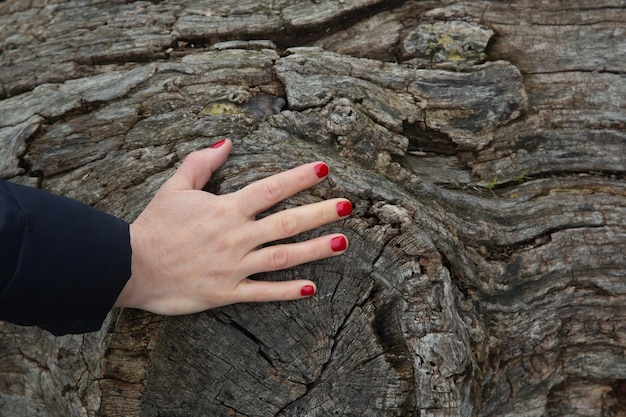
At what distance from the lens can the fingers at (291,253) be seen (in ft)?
7.80

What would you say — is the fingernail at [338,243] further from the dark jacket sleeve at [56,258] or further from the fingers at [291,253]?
the dark jacket sleeve at [56,258]

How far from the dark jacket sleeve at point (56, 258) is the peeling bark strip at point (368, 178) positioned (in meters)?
0.34

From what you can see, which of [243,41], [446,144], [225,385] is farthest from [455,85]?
[225,385]

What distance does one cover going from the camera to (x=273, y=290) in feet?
7.89

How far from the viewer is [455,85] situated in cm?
300

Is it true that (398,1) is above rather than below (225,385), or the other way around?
above

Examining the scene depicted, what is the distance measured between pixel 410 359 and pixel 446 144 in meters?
1.13

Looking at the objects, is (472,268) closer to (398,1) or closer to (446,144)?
(446,144)

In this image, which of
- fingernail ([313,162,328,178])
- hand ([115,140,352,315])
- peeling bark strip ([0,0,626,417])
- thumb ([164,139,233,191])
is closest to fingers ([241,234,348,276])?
hand ([115,140,352,315])

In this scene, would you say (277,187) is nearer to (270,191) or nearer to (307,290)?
(270,191)

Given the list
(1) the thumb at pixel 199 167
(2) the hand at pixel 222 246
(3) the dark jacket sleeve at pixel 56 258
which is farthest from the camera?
(1) the thumb at pixel 199 167

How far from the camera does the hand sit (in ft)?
7.74

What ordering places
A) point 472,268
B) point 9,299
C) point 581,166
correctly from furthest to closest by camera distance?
point 581,166
point 472,268
point 9,299

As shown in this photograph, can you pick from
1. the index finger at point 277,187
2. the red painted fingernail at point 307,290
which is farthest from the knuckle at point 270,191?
the red painted fingernail at point 307,290
